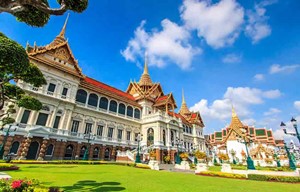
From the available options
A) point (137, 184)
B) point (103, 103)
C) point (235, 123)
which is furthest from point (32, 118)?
point (235, 123)

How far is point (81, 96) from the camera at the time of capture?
28516 mm

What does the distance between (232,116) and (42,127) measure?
64.9 m

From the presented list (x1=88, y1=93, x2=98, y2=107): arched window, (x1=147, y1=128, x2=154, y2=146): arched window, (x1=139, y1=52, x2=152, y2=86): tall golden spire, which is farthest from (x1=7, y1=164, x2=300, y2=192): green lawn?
(x1=139, y1=52, x2=152, y2=86): tall golden spire

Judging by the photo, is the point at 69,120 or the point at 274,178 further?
the point at 69,120

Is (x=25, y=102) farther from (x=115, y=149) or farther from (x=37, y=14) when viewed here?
(x=115, y=149)

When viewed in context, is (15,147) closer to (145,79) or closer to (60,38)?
(60,38)

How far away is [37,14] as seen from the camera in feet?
27.3

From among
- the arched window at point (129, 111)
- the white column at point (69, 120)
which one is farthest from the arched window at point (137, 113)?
the white column at point (69, 120)

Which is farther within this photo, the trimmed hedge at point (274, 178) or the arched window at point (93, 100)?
the arched window at point (93, 100)

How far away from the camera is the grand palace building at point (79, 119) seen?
70.4 ft

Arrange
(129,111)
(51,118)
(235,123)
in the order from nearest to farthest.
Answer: (51,118) < (129,111) < (235,123)

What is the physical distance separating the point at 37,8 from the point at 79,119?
871 inches

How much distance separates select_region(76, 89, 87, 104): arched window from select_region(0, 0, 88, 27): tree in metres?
20.6

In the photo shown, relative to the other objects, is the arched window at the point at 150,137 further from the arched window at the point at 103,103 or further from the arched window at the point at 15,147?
the arched window at the point at 15,147
